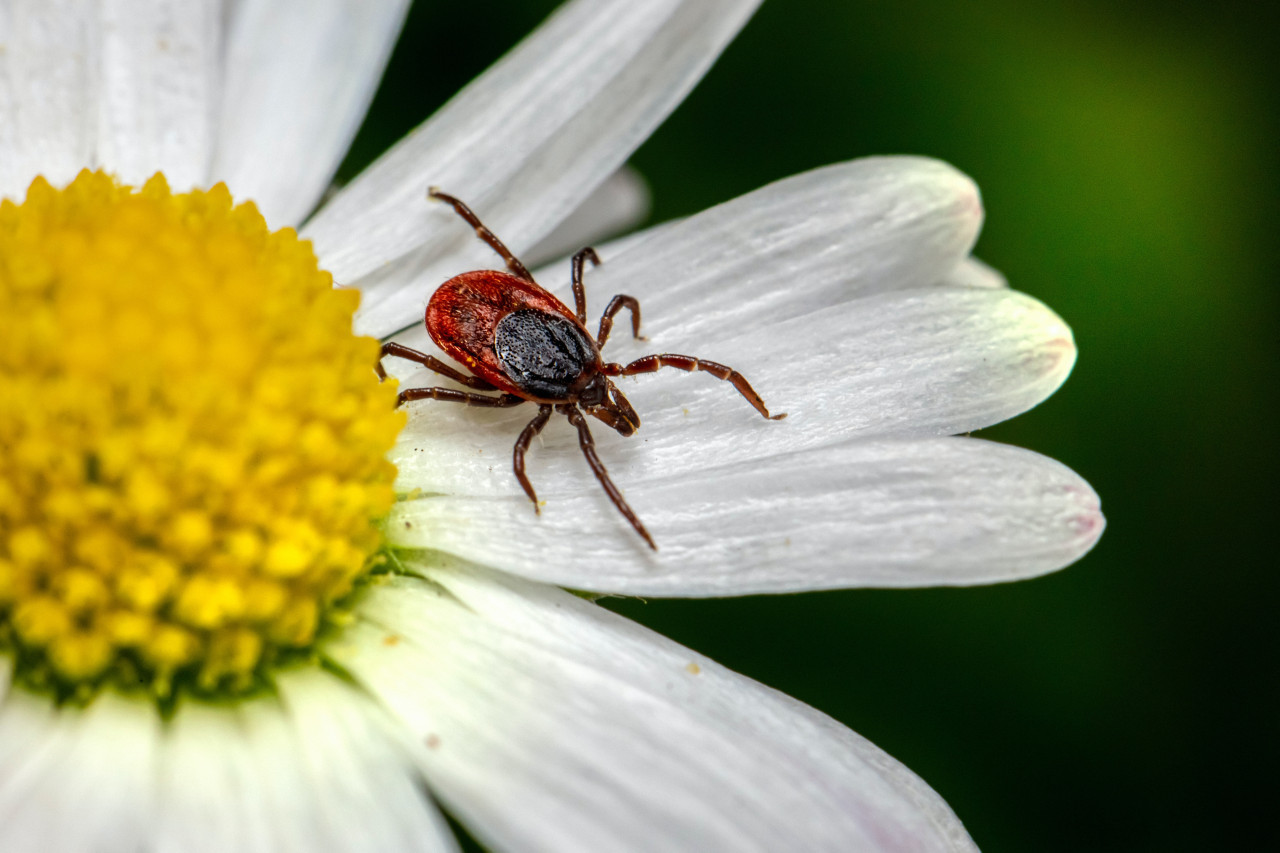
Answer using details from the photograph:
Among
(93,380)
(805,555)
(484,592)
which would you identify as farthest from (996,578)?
(93,380)

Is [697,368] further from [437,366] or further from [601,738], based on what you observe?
[601,738]

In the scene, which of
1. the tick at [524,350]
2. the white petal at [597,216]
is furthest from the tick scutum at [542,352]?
the white petal at [597,216]

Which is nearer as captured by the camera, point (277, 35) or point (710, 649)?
point (277, 35)

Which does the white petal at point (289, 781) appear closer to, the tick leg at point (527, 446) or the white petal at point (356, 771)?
the white petal at point (356, 771)

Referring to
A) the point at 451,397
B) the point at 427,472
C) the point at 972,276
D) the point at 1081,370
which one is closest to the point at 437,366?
the point at 451,397

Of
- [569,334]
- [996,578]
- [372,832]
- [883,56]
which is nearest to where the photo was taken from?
[372,832]

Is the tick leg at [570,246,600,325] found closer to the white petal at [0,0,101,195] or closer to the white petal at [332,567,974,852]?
the white petal at [332,567,974,852]

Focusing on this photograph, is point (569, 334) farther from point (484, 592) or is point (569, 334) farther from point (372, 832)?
point (372, 832)
